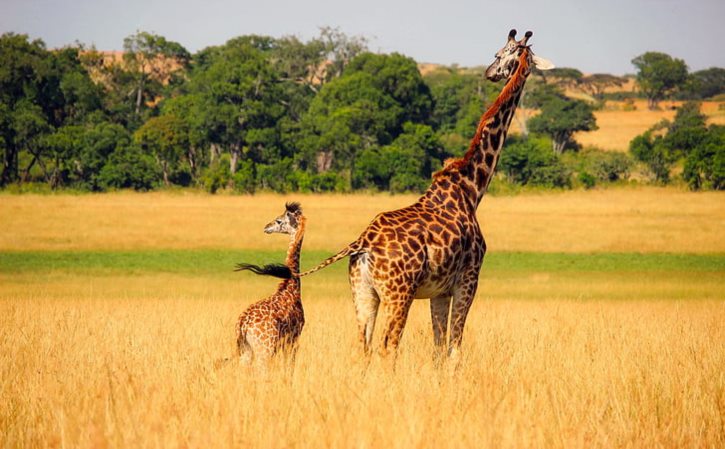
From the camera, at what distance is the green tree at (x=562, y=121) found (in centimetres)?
7925

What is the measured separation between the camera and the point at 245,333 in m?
9.36

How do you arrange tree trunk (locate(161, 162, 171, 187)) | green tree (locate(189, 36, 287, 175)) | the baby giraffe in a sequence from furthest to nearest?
green tree (locate(189, 36, 287, 175)), tree trunk (locate(161, 162, 171, 187)), the baby giraffe

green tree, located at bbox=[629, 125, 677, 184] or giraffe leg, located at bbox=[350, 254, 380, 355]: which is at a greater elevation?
giraffe leg, located at bbox=[350, 254, 380, 355]

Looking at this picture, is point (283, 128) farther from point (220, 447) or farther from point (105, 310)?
point (220, 447)

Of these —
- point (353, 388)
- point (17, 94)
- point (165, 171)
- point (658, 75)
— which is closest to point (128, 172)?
point (165, 171)

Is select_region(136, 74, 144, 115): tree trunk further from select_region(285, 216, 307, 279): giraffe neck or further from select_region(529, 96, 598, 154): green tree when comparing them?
select_region(285, 216, 307, 279): giraffe neck

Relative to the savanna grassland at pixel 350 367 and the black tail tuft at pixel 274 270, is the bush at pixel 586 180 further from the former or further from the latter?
the black tail tuft at pixel 274 270

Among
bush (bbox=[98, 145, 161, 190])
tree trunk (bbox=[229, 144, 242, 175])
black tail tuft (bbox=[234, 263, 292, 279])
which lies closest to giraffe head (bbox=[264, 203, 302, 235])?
black tail tuft (bbox=[234, 263, 292, 279])

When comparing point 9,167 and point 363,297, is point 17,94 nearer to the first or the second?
point 9,167

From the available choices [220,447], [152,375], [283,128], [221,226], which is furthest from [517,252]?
[283,128]

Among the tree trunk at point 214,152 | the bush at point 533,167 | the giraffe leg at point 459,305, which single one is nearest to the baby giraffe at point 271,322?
the giraffe leg at point 459,305

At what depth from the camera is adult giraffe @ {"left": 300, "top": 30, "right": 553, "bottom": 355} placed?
9.06 metres

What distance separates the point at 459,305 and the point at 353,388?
1.89 meters

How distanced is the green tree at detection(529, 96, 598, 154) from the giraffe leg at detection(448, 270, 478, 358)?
69.8 m
